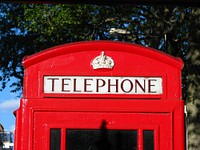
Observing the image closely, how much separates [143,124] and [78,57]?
2.47 ft

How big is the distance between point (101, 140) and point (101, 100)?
0.32 meters

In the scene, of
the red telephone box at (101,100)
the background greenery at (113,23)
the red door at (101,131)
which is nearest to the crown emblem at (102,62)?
the red telephone box at (101,100)

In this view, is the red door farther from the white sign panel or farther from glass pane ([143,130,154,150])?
the white sign panel

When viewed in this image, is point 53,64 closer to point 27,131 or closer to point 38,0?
point 27,131

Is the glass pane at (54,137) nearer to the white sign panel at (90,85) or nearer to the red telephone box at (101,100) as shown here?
the red telephone box at (101,100)

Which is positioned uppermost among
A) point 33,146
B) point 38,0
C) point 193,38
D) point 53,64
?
point 193,38

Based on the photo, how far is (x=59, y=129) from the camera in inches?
171

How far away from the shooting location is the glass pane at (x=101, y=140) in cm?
432

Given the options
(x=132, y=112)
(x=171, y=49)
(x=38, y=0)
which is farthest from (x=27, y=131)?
(x=171, y=49)

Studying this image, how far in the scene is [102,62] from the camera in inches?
175

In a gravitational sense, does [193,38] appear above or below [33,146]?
above

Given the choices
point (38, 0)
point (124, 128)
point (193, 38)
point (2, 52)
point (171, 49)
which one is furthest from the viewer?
point (2, 52)

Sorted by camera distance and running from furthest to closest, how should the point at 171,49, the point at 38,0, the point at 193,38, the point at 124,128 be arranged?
1. the point at 171,49
2. the point at 193,38
3. the point at 38,0
4. the point at 124,128

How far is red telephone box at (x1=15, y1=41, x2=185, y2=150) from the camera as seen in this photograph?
4348 mm
